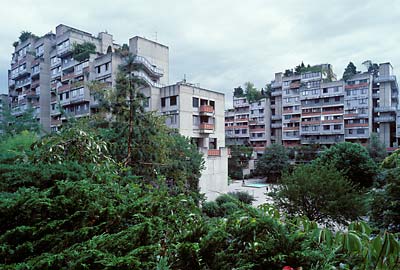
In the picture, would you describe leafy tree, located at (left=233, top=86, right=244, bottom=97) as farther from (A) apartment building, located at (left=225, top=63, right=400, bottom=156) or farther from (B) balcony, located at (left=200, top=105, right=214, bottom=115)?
(B) balcony, located at (left=200, top=105, right=214, bottom=115)

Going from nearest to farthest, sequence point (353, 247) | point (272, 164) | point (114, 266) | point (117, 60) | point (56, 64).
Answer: point (114, 266) → point (353, 247) → point (117, 60) → point (56, 64) → point (272, 164)

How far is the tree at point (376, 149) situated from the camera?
28.9 m

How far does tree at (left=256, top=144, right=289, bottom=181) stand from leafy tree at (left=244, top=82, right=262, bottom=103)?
14.2 m

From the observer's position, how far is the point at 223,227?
6.95ft

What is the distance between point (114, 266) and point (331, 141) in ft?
126

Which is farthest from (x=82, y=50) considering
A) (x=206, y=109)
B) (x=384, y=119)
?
(x=384, y=119)

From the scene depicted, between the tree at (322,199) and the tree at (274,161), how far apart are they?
74.0 ft

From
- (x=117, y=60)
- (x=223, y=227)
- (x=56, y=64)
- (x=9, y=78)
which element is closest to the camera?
(x=223, y=227)

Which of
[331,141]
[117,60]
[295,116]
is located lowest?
[331,141]

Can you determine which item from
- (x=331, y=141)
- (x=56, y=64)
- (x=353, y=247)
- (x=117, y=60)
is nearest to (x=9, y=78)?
(x=56, y=64)

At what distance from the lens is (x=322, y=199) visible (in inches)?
420

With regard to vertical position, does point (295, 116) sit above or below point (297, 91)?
below

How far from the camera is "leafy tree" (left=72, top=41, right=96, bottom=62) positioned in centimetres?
2713

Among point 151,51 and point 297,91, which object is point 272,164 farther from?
point 151,51
